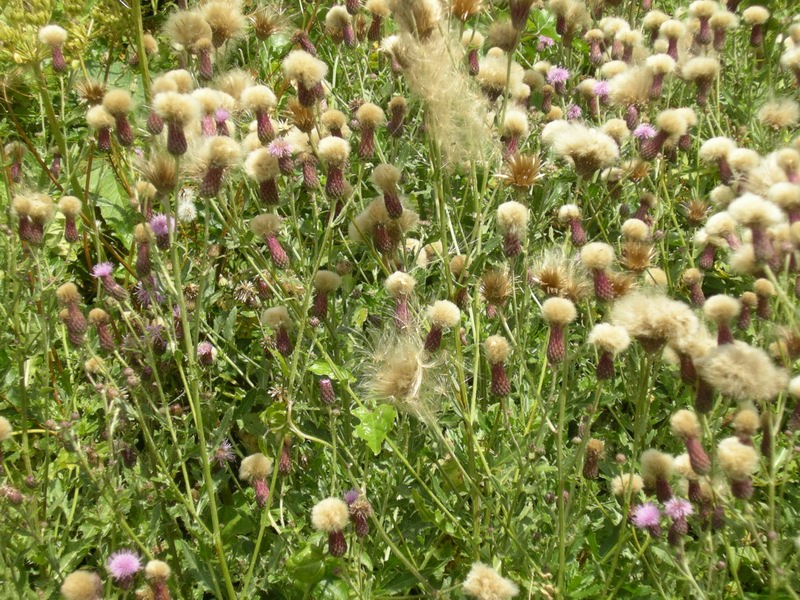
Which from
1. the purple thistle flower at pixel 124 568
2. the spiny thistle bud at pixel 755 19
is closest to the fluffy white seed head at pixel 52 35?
the purple thistle flower at pixel 124 568

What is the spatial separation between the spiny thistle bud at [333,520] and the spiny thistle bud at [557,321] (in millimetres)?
580

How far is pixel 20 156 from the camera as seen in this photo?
272cm

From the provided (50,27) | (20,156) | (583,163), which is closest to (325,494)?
(583,163)

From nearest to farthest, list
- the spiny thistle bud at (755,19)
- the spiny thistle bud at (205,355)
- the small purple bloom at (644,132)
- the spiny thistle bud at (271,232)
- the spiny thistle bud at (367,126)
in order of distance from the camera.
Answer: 1. the spiny thistle bud at (271,232)
2. the spiny thistle bud at (367,126)
3. the spiny thistle bud at (205,355)
4. the small purple bloom at (644,132)
5. the spiny thistle bud at (755,19)

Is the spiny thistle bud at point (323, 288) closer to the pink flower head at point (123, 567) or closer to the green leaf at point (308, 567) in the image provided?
the green leaf at point (308, 567)

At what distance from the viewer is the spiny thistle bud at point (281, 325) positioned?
7.41 feet

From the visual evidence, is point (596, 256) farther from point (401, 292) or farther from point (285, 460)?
point (285, 460)

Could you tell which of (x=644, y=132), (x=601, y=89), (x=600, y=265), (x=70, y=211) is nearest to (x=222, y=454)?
(x=70, y=211)

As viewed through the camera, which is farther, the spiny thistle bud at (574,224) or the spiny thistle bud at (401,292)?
the spiny thistle bud at (574,224)

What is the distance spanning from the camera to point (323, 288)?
7.64 feet

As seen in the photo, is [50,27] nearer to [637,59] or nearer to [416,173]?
[416,173]

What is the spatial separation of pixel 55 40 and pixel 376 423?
1685 millimetres

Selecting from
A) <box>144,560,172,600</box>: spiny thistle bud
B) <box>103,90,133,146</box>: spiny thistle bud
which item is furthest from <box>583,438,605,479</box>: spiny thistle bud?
<box>103,90,133,146</box>: spiny thistle bud

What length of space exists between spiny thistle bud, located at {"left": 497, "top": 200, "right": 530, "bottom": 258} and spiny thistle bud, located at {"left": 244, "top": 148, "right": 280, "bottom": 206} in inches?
25.2
